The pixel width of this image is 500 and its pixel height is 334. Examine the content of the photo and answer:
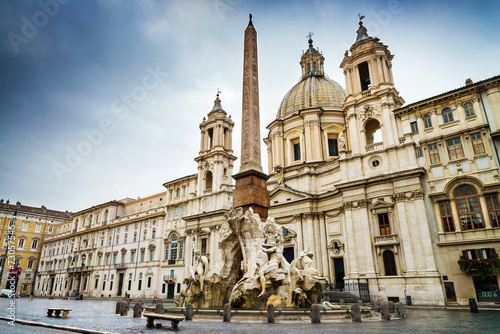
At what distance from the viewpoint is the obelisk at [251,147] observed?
53.3 ft

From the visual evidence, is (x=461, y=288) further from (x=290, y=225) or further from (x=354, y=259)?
(x=290, y=225)

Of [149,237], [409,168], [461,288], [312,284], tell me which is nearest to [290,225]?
[409,168]

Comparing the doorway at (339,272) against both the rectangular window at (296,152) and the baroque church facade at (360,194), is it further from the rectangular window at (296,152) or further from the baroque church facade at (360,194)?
the rectangular window at (296,152)

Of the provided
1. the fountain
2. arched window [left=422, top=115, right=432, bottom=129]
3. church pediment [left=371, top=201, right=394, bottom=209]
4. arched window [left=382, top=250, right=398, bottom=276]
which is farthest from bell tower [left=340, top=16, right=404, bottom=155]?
the fountain

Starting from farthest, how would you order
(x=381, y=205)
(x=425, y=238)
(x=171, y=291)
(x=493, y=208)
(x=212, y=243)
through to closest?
(x=171, y=291)
(x=212, y=243)
(x=381, y=205)
(x=425, y=238)
(x=493, y=208)

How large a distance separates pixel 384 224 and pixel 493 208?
7075mm

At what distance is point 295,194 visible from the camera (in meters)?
32.1

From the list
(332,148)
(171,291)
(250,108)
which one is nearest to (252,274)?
(250,108)

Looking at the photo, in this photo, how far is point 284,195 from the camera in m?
33.5

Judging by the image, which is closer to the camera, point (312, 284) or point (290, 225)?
point (312, 284)

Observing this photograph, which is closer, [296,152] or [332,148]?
[332,148]

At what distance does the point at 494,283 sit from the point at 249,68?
1999 cm

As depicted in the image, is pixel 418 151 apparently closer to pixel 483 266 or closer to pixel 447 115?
pixel 447 115

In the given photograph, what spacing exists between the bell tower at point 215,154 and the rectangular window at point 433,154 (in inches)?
854
